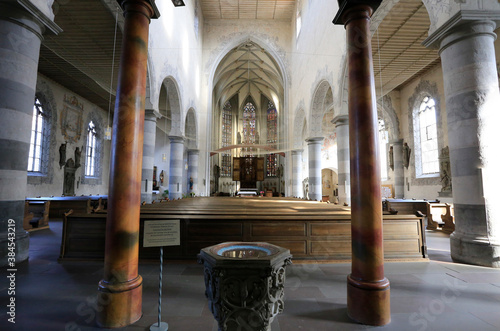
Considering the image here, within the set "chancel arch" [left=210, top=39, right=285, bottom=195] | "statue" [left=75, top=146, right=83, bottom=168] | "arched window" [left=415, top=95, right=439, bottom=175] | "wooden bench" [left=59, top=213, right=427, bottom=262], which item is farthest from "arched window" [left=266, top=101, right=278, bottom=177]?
"wooden bench" [left=59, top=213, right=427, bottom=262]

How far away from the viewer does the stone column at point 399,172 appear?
1333cm

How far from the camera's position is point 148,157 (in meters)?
8.24

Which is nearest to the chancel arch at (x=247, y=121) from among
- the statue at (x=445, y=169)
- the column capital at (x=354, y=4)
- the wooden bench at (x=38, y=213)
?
the statue at (x=445, y=169)

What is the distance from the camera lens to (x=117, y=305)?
87.9 inches

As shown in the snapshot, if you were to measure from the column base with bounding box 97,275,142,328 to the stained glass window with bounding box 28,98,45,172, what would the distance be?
12.5 meters

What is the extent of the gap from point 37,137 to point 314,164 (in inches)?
518

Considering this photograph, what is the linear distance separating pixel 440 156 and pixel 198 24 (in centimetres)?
1490

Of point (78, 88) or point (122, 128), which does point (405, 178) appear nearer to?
point (122, 128)

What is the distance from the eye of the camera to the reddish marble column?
2.28 meters

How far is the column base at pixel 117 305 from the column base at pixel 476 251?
193 inches

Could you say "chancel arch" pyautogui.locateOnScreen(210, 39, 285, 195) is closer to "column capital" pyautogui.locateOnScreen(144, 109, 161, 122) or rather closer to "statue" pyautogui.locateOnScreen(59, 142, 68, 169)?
"statue" pyautogui.locateOnScreen(59, 142, 68, 169)

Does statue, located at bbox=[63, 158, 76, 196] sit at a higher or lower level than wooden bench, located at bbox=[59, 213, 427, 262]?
higher

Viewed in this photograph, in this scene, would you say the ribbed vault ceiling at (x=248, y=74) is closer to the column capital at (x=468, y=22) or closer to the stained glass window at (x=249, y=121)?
the stained glass window at (x=249, y=121)

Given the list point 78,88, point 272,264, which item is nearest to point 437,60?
point 272,264
